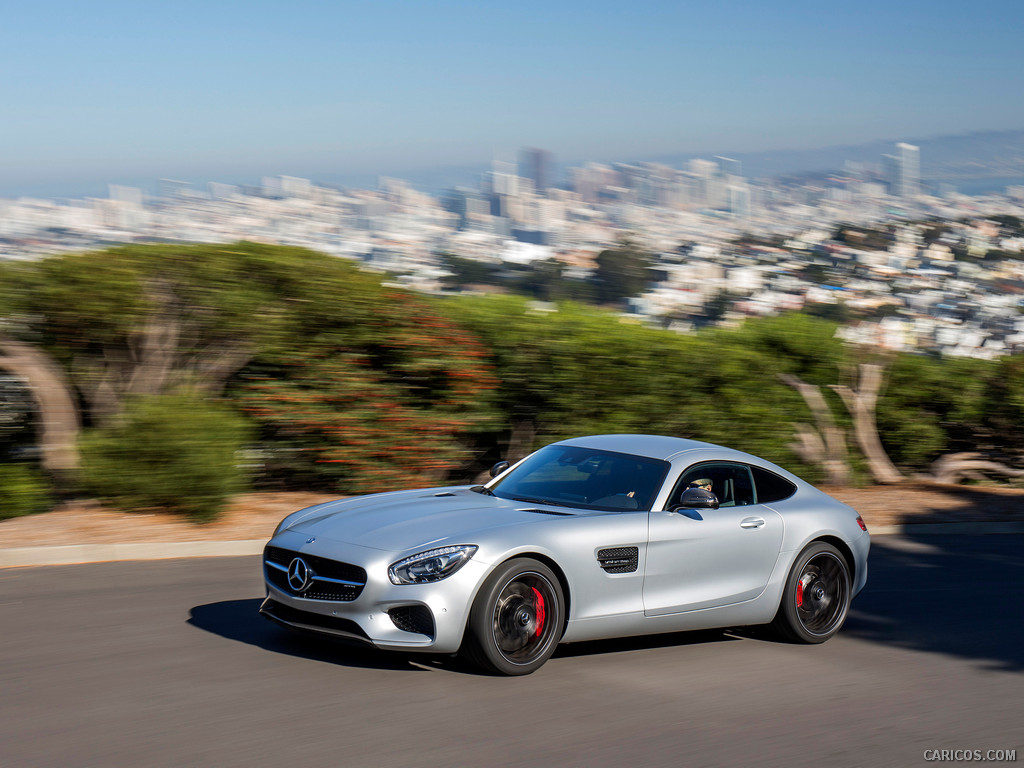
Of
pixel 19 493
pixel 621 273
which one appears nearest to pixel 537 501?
pixel 19 493

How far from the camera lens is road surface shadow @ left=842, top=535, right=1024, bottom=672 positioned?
763 centimetres

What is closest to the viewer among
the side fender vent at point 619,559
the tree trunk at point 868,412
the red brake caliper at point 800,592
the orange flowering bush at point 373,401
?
the side fender vent at point 619,559

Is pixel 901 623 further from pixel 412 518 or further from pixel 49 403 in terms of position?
pixel 49 403

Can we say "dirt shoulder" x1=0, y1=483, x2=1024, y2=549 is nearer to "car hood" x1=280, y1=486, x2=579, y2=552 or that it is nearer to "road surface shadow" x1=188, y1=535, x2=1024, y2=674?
"road surface shadow" x1=188, y1=535, x2=1024, y2=674

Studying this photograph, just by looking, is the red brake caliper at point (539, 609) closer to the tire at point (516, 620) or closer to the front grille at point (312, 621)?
the tire at point (516, 620)

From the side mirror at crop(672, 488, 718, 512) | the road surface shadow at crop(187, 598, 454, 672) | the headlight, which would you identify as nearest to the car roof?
the side mirror at crop(672, 488, 718, 512)

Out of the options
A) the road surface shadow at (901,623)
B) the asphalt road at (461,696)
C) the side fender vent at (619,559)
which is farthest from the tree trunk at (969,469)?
the side fender vent at (619,559)

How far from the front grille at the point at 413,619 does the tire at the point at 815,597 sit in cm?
278

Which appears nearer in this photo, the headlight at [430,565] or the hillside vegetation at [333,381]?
the headlight at [430,565]

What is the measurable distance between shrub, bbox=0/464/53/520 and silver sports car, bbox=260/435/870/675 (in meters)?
5.23

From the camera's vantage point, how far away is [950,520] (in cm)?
1387

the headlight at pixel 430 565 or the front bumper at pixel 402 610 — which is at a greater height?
the headlight at pixel 430 565

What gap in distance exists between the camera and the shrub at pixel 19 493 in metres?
10.9

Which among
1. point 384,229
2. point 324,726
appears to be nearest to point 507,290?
point 384,229
